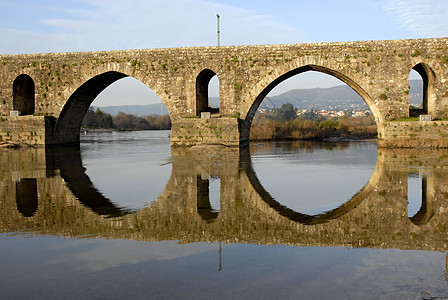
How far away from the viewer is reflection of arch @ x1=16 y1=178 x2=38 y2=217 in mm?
7987

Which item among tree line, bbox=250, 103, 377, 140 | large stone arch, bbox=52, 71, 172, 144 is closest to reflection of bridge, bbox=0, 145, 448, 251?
large stone arch, bbox=52, 71, 172, 144

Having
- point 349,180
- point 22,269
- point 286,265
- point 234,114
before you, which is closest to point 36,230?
point 22,269

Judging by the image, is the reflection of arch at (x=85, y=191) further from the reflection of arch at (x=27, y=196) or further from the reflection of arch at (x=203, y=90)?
the reflection of arch at (x=203, y=90)

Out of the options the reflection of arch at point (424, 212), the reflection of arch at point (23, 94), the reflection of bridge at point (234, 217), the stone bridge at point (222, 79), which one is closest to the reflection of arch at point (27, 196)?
the reflection of bridge at point (234, 217)

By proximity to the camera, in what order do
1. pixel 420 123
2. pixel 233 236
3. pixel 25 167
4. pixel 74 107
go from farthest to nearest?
pixel 74 107 → pixel 420 123 → pixel 25 167 → pixel 233 236

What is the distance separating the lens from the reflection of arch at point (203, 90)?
83.3 ft

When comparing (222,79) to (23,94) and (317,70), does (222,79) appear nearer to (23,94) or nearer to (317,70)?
(317,70)

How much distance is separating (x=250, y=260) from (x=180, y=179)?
669cm

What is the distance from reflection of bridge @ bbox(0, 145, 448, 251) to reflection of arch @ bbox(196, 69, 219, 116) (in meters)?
14.6

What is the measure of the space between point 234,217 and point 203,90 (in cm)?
2026

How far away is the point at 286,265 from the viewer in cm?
492

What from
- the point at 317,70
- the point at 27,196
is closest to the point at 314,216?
the point at 27,196

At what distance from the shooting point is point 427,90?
23.9 m

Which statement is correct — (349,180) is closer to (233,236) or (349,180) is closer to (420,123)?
(233,236)
